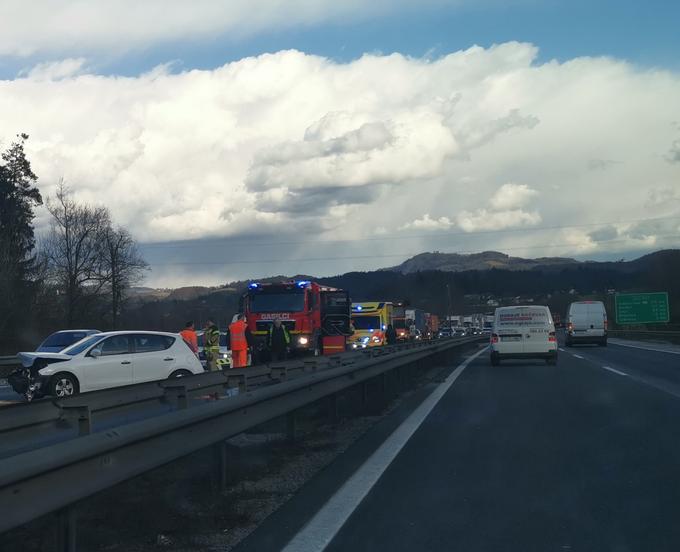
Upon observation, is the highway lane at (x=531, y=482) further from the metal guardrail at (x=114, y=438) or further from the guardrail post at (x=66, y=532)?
the guardrail post at (x=66, y=532)

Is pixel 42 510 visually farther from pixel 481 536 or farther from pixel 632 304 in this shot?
pixel 632 304

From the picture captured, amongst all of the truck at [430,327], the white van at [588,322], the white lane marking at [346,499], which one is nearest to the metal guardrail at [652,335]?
the white van at [588,322]

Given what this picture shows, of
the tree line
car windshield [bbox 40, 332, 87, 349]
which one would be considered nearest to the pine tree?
the tree line

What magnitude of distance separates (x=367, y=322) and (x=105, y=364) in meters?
29.0

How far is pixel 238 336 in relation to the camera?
20.3 metres

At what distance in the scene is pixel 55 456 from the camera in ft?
14.5

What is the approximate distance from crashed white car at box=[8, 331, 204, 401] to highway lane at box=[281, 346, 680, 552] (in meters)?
6.35

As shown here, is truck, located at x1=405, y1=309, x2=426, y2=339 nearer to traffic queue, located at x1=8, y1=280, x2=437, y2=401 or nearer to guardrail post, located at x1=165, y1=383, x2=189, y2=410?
traffic queue, located at x1=8, y1=280, x2=437, y2=401

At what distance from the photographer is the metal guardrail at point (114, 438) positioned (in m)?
4.21

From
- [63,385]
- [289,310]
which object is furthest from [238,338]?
[289,310]

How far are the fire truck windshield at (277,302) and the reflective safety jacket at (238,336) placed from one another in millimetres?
6819

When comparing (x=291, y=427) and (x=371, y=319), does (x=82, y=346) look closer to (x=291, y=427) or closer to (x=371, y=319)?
(x=291, y=427)

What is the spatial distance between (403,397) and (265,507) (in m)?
10.1

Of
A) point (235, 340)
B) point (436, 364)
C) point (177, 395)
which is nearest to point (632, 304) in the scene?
point (436, 364)
